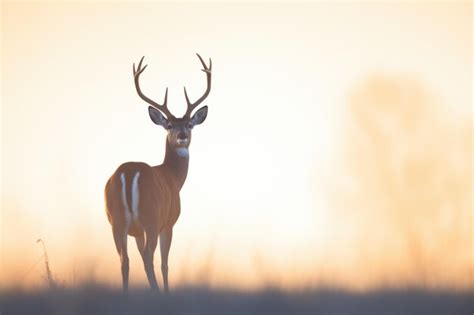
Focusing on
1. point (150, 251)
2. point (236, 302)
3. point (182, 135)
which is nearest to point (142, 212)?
point (150, 251)

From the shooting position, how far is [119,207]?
1330 centimetres

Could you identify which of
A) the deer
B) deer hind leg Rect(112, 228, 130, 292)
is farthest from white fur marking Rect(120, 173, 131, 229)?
deer hind leg Rect(112, 228, 130, 292)

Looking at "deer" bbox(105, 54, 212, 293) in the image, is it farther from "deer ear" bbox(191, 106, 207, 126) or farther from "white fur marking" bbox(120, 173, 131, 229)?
"deer ear" bbox(191, 106, 207, 126)

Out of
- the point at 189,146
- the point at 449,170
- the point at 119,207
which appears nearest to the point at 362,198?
the point at 449,170

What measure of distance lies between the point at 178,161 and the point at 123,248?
10.4ft

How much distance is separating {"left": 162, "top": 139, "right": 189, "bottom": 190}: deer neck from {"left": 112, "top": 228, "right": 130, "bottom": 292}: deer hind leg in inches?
110

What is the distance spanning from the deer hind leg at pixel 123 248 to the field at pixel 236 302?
1.07 metres

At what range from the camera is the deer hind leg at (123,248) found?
514 inches

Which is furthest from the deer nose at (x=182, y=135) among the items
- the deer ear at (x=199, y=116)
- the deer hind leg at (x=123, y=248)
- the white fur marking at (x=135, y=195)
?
the deer hind leg at (x=123, y=248)

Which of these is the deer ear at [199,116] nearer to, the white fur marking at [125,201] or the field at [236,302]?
the white fur marking at [125,201]

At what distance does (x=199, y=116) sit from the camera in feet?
54.1

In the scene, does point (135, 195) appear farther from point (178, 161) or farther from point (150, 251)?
point (178, 161)

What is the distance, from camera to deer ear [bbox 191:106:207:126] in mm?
16402

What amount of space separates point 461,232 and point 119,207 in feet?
13.8
